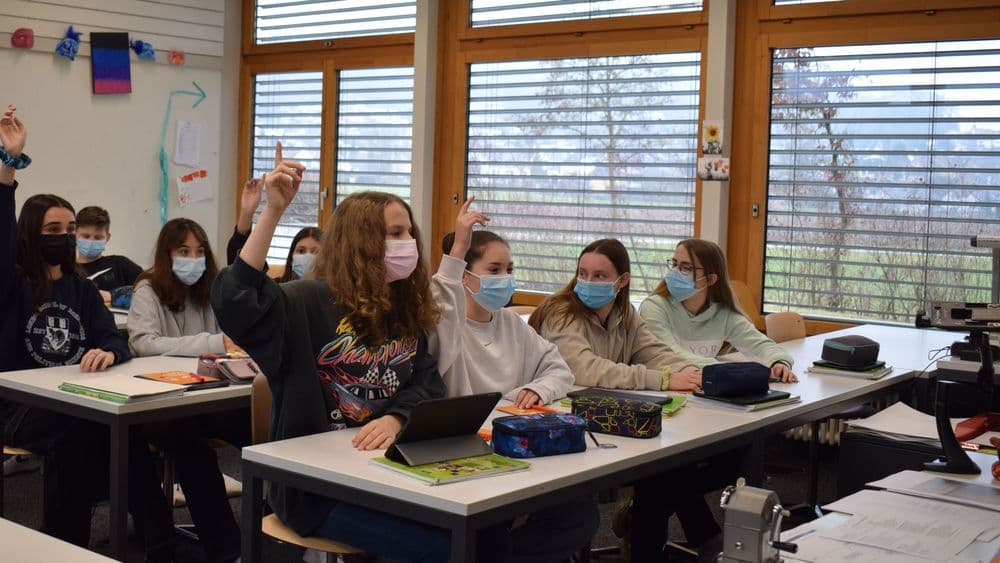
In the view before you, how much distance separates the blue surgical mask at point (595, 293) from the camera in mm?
3574

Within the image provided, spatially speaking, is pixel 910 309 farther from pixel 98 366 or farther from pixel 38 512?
pixel 38 512

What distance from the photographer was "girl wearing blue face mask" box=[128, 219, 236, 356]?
3.85 meters

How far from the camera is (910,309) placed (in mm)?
5094

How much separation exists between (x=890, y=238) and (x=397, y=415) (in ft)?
11.2

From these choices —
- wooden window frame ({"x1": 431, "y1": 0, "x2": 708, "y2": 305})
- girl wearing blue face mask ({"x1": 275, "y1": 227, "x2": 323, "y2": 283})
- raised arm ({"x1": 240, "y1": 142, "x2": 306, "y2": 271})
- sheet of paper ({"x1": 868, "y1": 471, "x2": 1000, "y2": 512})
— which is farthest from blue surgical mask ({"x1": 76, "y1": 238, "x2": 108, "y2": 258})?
sheet of paper ({"x1": 868, "y1": 471, "x2": 1000, "y2": 512})

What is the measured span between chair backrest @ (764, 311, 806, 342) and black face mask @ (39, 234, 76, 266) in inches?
122

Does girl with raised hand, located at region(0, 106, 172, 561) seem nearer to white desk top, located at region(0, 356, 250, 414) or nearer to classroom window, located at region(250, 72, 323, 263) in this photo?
white desk top, located at region(0, 356, 250, 414)

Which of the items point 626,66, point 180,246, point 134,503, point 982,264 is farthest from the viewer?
point 626,66

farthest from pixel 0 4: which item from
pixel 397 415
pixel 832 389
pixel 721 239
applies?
pixel 832 389

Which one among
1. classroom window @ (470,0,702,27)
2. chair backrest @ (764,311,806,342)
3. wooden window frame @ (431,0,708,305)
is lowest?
chair backrest @ (764,311,806,342)

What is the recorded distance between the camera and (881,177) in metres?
5.08

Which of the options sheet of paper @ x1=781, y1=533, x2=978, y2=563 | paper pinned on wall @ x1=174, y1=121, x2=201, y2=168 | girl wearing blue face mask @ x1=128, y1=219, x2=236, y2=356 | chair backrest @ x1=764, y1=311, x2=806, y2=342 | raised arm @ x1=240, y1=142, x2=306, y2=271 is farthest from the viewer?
paper pinned on wall @ x1=174, y1=121, x2=201, y2=168

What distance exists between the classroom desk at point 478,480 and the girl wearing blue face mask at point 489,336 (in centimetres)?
44

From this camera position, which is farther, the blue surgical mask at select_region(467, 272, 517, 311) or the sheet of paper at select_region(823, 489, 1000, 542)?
the blue surgical mask at select_region(467, 272, 517, 311)
